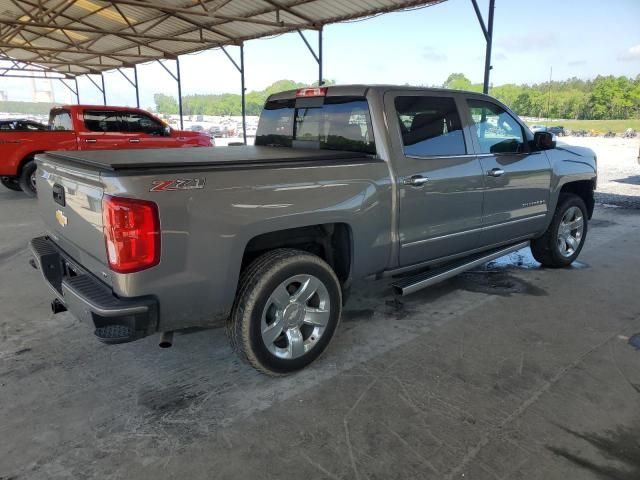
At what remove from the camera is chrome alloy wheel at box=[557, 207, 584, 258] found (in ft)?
17.4

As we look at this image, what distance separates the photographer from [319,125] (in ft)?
13.0

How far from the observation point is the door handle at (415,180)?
341 cm

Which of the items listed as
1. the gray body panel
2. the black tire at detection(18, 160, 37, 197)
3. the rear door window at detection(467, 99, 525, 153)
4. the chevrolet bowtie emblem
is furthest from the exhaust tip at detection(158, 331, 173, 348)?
the black tire at detection(18, 160, 37, 197)

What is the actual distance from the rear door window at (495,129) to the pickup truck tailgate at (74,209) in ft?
10.2

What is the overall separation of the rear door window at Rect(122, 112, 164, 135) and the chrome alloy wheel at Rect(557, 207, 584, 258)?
8953mm

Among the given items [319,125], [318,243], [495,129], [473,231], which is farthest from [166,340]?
[495,129]

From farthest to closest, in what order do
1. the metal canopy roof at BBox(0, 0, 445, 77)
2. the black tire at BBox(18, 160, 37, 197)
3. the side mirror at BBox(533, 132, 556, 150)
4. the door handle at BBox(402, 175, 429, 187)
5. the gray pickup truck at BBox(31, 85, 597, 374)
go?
the metal canopy roof at BBox(0, 0, 445, 77) → the black tire at BBox(18, 160, 37, 197) → the side mirror at BBox(533, 132, 556, 150) → the door handle at BBox(402, 175, 429, 187) → the gray pickup truck at BBox(31, 85, 597, 374)

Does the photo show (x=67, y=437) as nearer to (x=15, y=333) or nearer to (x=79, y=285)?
(x=79, y=285)

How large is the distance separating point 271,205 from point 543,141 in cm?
316

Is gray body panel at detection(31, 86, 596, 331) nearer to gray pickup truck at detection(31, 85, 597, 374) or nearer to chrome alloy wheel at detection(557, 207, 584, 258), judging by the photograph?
gray pickup truck at detection(31, 85, 597, 374)

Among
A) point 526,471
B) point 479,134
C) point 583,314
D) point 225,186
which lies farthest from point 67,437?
point 583,314

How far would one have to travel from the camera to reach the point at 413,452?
7.72ft

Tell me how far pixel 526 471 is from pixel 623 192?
10.9 metres

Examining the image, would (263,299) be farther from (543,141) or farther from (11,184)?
(11,184)
